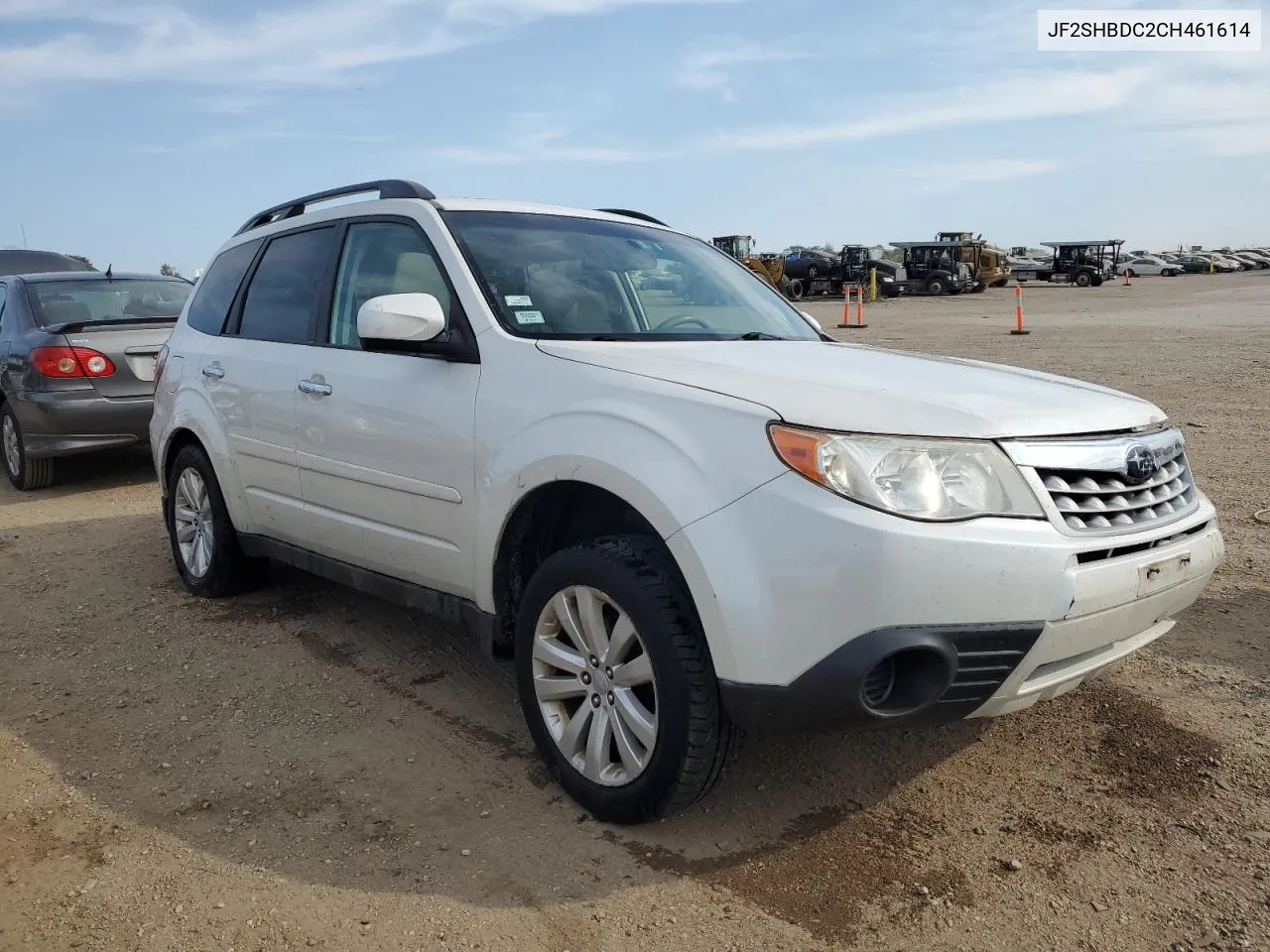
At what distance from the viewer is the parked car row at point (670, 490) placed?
2.50 meters

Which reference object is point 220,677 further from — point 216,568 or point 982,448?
point 982,448

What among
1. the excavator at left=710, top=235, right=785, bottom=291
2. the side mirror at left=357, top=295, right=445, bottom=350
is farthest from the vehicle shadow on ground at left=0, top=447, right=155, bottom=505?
the excavator at left=710, top=235, right=785, bottom=291

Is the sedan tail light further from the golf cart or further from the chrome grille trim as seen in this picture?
the golf cart

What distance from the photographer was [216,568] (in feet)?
16.5

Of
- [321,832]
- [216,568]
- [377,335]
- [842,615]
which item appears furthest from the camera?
[216,568]

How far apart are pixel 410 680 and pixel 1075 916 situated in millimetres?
2514

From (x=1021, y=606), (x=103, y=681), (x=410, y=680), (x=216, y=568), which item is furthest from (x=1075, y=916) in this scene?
(x=216, y=568)

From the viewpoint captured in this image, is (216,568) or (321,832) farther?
(216,568)

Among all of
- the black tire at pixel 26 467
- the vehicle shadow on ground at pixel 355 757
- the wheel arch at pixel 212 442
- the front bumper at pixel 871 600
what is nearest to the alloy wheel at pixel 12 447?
the black tire at pixel 26 467

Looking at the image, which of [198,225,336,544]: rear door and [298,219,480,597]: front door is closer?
[298,219,480,597]: front door

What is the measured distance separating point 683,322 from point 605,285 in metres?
0.31

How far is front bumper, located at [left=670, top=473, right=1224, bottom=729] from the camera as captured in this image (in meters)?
2.44

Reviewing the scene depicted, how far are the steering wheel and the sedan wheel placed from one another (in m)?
1.21

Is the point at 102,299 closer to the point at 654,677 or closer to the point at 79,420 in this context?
the point at 79,420
